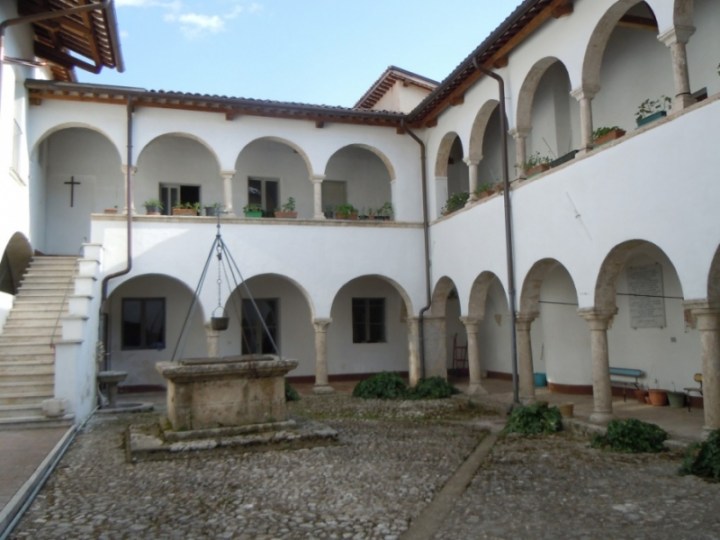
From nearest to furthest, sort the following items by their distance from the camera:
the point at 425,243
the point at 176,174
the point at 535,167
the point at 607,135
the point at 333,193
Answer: the point at 607,135 → the point at 535,167 → the point at 425,243 → the point at 176,174 → the point at 333,193

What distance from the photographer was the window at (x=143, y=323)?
17375 mm

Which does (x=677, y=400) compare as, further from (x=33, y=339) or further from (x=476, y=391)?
(x=33, y=339)

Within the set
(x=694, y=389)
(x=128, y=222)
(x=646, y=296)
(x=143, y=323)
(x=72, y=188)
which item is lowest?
(x=694, y=389)

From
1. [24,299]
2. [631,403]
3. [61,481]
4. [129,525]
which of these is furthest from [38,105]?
[631,403]

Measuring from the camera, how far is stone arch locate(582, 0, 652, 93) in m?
9.98

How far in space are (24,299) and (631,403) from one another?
12.0 metres

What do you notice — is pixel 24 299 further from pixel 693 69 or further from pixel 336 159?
pixel 693 69

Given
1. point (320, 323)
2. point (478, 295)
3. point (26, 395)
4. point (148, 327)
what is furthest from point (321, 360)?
point (26, 395)

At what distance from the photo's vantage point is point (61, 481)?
23.8 ft

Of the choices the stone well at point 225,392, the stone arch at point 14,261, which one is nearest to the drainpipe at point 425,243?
the stone well at point 225,392

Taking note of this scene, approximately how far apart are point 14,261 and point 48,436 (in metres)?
7.27

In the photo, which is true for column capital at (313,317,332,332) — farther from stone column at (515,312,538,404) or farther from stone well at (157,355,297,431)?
stone well at (157,355,297,431)

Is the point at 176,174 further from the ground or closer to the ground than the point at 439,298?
further from the ground

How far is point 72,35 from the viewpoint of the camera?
14.2 metres
